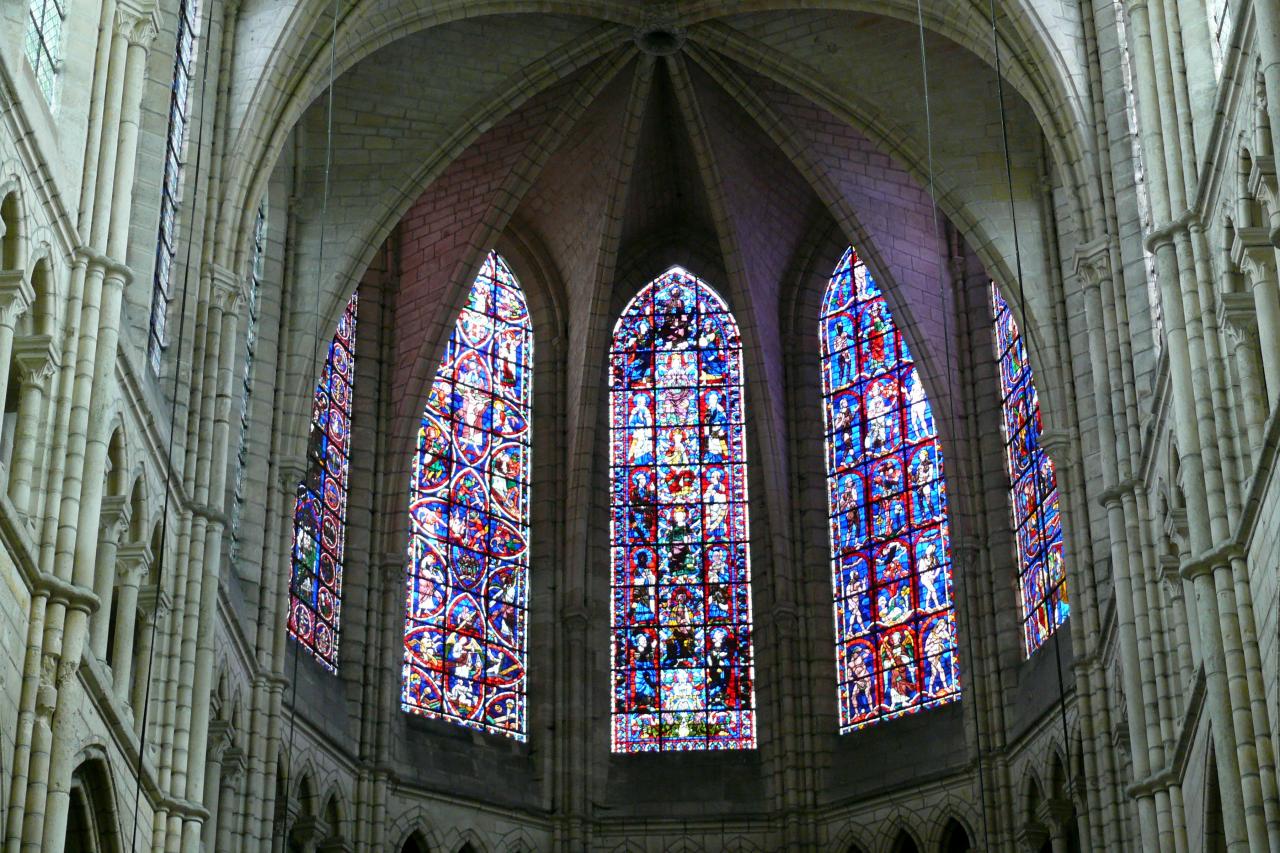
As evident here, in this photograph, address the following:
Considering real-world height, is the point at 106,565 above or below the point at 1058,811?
above

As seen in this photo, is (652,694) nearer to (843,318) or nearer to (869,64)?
(843,318)

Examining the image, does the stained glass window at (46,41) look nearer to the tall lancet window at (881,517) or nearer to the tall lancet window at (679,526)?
the tall lancet window at (679,526)

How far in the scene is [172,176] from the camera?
874 inches

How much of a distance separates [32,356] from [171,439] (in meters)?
3.49

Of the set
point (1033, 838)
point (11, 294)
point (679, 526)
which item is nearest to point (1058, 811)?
point (1033, 838)

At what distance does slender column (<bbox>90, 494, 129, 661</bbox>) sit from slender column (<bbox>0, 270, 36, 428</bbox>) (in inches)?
95.2

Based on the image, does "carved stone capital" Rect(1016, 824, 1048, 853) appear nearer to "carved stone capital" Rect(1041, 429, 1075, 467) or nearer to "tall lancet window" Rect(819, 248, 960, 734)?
"tall lancet window" Rect(819, 248, 960, 734)

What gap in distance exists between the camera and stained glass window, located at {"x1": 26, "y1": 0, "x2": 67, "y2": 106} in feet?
59.0

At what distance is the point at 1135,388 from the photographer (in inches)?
854

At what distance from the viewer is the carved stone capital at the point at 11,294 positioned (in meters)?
16.5

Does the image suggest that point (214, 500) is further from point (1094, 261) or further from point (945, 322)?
point (945, 322)

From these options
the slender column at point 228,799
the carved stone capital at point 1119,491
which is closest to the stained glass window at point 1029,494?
the carved stone capital at point 1119,491

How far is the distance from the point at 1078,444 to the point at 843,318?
20.1 feet

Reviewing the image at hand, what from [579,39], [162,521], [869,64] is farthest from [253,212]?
[869,64]
